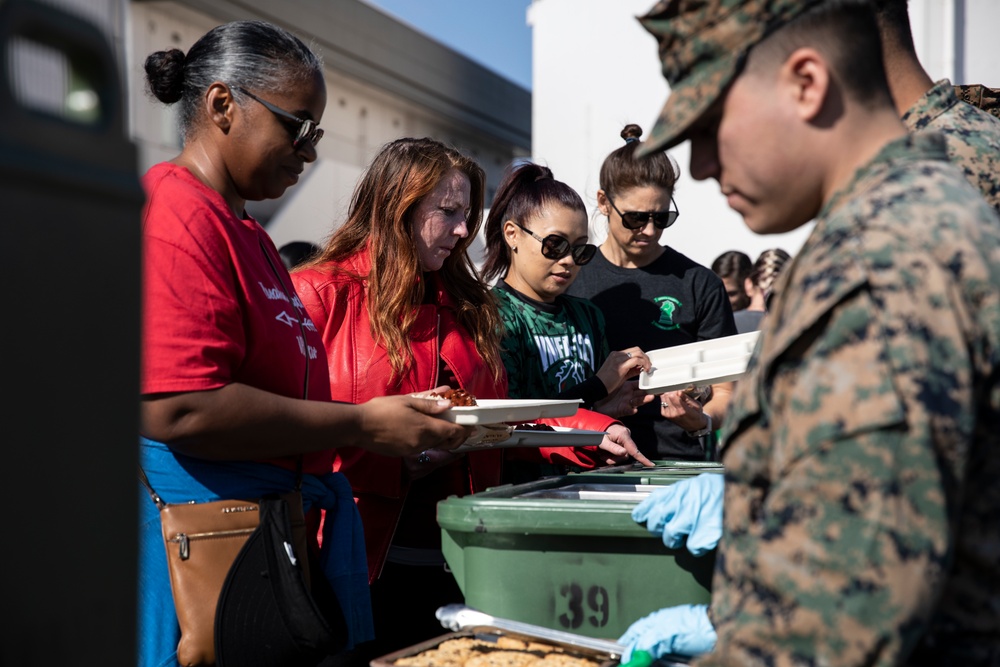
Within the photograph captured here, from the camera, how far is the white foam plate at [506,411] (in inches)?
93.7

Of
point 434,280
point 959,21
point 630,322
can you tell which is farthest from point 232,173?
point 959,21

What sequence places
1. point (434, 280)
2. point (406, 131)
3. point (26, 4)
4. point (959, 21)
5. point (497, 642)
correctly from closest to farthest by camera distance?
point (26, 4) → point (497, 642) → point (434, 280) → point (959, 21) → point (406, 131)

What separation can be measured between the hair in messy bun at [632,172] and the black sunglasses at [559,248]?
50 centimetres

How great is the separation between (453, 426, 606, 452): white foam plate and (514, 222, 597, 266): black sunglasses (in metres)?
0.82

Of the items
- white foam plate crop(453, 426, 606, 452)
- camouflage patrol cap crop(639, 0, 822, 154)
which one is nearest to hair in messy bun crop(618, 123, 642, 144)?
white foam plate crop(453, 426, 606, 452)

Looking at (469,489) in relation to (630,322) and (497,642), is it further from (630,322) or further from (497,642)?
(630,322)

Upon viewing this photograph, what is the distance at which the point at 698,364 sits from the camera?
10.3 ft

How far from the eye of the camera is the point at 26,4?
0.70 m

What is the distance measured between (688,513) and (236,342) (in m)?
0.96

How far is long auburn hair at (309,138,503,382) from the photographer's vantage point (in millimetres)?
2793

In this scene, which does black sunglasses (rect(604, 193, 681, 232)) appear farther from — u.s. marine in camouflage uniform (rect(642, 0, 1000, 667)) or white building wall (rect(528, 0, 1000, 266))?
white building wall (rect(528, 0, 1000, 266))

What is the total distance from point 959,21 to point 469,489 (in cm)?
747

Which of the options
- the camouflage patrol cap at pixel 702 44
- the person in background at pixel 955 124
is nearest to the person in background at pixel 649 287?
the person in background at pixel 955 124

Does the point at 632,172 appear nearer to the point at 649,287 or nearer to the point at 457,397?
the point at 649,287
